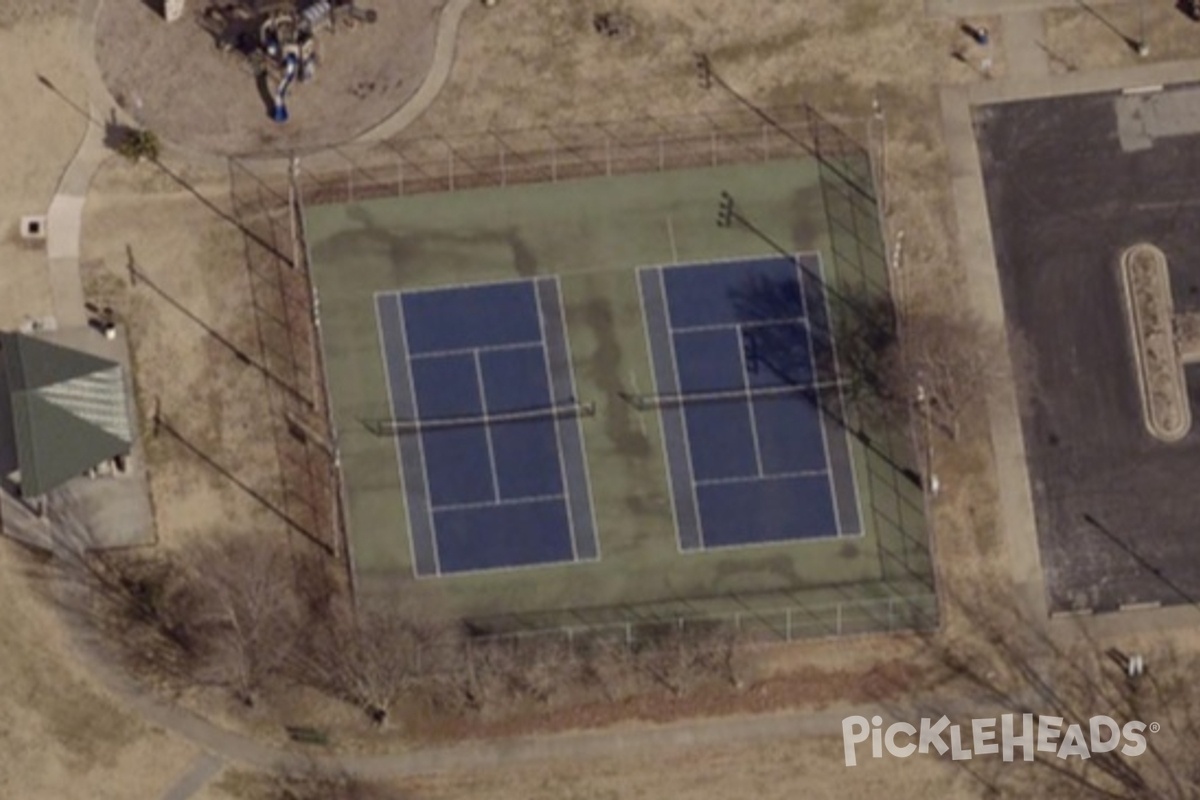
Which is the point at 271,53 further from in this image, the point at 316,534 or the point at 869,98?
the point at 869,98

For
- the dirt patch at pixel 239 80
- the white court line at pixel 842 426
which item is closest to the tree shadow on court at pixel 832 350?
the white court line at pixel 842 426

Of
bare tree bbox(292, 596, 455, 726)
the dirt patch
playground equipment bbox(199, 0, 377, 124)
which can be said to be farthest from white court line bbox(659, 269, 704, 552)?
playground equipment bbox(199, 0, 377, 124)

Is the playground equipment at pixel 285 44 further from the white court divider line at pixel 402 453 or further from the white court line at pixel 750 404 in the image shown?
the white court line at pixel 750 404

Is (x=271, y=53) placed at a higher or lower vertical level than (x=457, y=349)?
higher

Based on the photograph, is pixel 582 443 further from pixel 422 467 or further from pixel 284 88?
pixel 284 88

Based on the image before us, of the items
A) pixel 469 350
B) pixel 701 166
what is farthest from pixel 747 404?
pixel 469 350

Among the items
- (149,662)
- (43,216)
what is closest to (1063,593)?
(149,662)
